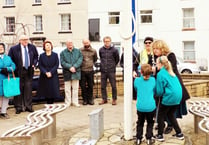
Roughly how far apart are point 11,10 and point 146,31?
42.5 ft

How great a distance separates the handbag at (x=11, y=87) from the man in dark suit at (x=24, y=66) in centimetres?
36

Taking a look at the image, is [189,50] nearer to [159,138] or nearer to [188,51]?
[188,51]

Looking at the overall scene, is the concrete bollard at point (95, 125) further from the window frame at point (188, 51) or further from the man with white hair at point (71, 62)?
the window frame at point (188, 51)

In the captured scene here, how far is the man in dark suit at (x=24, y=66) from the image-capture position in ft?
28.8

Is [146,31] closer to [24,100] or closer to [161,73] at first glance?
[24,100]

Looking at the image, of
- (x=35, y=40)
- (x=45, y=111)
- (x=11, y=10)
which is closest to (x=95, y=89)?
(x=45, y=111)

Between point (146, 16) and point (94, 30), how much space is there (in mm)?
4399

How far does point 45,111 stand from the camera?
695 centimetres

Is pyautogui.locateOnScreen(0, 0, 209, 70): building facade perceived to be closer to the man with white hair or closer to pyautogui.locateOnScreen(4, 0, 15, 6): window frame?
pyautogui.locateOnScreen(4, 0, 15, 6): window frame

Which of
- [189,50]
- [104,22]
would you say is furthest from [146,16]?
[189,50]

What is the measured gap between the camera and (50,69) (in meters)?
9.15

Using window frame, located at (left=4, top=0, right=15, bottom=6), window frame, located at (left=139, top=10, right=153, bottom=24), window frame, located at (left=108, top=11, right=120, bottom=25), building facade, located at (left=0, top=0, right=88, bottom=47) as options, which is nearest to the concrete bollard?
window frame, located at (left=139, top=10, right=153, bottom=24)

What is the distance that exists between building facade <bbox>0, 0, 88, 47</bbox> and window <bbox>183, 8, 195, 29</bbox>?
8.08 metres

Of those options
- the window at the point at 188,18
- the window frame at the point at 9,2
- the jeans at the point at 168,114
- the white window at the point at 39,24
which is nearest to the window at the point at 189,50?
the window at the point at 188,18
